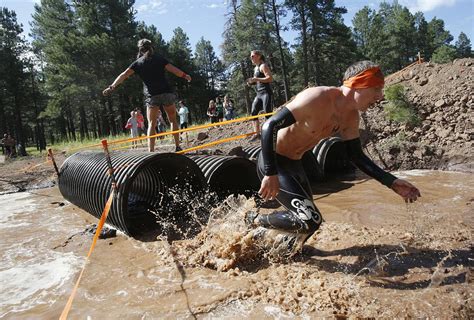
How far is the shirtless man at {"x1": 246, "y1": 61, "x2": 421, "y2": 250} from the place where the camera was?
3135 millimetres

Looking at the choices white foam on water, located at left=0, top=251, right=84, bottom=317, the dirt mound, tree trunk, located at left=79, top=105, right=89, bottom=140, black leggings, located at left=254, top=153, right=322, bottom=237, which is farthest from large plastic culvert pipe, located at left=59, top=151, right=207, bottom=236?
tree trunk, located at left=79, top=105, right=89, bottom=140

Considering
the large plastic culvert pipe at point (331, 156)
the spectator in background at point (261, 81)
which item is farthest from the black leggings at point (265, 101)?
the large plastic culvert pipe at point (331, 156)

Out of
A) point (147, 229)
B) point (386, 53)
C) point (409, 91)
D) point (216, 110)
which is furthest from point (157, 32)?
point (147, 229)

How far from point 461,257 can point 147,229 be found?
13.0 feet

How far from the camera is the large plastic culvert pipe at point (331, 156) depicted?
300 inches

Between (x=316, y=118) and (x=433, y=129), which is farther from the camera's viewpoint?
(x=433, y=129)

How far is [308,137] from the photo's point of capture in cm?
341

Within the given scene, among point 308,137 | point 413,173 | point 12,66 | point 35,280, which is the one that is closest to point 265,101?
point 413,173

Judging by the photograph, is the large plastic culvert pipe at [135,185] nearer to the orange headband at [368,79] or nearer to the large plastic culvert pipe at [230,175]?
the large plastic culvert pipe at [230,175]

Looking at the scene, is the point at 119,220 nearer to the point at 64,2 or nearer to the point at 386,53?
the point at 64,2

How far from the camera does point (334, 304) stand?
9.40 ft

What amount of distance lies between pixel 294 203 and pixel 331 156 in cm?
544

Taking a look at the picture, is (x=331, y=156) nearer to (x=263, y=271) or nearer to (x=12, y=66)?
(x=263, y=271)

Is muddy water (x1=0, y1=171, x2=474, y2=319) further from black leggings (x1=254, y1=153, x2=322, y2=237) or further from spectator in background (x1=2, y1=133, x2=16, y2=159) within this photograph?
spectator in background (x1=2, y1=133, x2=16, y2=159)
